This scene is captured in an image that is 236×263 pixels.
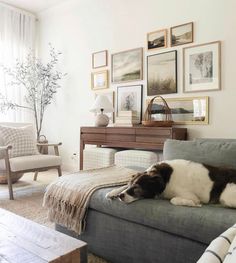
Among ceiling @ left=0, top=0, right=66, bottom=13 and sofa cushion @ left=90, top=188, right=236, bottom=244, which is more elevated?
ceiling @ left=0, top=0, right=66, bottom=13

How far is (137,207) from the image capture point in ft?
5.00

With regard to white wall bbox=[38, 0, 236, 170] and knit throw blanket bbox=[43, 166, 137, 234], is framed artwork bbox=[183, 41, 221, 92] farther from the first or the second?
knit throw blanket bbox=[43, 166, 137, 234]

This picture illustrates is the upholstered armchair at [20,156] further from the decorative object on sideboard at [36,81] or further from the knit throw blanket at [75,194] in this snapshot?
the decorative object on sideboard at [36,81]

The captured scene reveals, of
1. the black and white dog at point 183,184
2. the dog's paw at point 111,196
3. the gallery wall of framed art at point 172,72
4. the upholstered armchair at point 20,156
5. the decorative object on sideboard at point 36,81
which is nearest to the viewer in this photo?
the black and white dog at point 183,184

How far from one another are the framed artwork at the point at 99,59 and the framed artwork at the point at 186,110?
3.71 ft

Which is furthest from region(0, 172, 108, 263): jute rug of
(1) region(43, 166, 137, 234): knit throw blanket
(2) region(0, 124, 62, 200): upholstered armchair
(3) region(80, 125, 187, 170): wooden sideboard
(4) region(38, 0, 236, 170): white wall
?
(4) region(38, 0, 236, 170): white wall

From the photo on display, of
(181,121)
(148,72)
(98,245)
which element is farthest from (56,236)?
(148,72)

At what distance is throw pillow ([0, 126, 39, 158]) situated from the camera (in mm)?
3332

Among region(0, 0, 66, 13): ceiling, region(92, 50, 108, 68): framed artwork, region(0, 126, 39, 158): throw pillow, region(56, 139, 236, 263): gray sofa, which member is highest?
region(0, 0, 66, 13): ceiling

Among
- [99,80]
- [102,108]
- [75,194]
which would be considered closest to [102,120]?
[102,108]

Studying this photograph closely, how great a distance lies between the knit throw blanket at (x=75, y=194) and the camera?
5.72 ft

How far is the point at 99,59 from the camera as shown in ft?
13.8

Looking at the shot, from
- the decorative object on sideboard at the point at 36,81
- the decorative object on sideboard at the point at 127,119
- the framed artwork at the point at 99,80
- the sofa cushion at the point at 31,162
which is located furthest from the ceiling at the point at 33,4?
the sofa cushion at the point at 31,162

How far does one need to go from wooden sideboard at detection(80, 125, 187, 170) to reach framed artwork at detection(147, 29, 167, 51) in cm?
110
